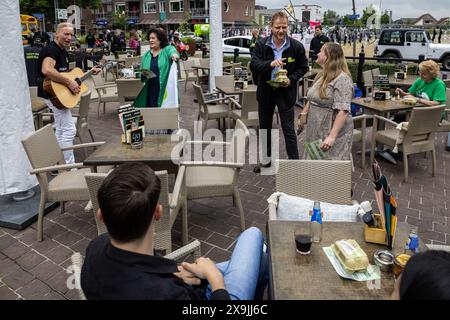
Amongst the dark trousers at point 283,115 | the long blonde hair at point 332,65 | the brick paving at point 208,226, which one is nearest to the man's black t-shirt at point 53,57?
the brick paving at point 208,226

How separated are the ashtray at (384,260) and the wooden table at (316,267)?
0.09 ft

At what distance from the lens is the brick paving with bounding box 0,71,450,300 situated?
2682 mm

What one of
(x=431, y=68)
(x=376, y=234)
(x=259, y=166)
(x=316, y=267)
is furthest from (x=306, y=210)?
(x=431, y=68)

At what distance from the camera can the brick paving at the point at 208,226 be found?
8.80 ft

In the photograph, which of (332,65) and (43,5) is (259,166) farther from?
(43,5)

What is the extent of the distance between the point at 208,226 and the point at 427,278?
104 inches

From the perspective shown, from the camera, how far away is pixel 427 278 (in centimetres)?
92

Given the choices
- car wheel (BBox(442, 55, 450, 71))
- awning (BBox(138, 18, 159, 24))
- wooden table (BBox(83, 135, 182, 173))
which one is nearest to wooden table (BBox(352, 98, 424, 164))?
wooden table (BBox(83, 135, 182, 173))

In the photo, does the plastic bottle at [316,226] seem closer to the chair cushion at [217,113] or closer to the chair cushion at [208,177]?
the chair cushion at [208,177]
